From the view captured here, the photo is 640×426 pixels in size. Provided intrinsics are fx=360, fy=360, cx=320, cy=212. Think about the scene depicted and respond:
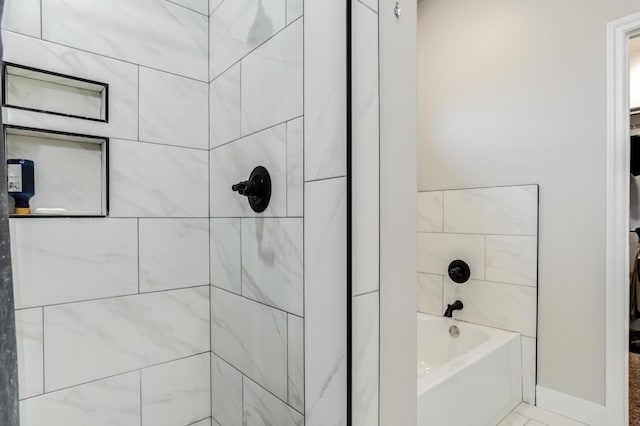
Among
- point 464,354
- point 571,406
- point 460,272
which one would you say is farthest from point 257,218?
point 571,406

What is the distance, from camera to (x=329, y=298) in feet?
2.39

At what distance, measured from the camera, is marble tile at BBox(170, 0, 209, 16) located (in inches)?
44.9

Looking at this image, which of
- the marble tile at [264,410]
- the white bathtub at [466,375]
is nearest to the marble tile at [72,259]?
the marble tile at [264,410]

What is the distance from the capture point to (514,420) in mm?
1779

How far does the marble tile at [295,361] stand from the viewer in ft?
2.71

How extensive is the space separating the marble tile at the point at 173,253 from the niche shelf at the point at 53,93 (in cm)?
33

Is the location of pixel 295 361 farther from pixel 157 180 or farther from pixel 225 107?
pixel 225 107

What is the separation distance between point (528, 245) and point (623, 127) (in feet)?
2.27

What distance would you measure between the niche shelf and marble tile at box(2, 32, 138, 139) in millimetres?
13

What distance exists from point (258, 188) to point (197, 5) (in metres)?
0.69

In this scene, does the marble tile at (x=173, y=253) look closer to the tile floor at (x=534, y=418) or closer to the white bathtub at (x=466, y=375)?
the white bathtub at (x=466, y=375)

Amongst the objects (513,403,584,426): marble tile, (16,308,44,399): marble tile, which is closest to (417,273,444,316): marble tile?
(513,403,584,426): marble tile

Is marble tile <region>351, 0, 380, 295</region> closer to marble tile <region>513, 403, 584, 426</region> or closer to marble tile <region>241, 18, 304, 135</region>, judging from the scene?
marble tile <region>241, 18, 304, 135</region>

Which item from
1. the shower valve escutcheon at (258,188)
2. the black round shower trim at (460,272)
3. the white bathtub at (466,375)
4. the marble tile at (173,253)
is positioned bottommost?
the white bathtub at (466,375)
